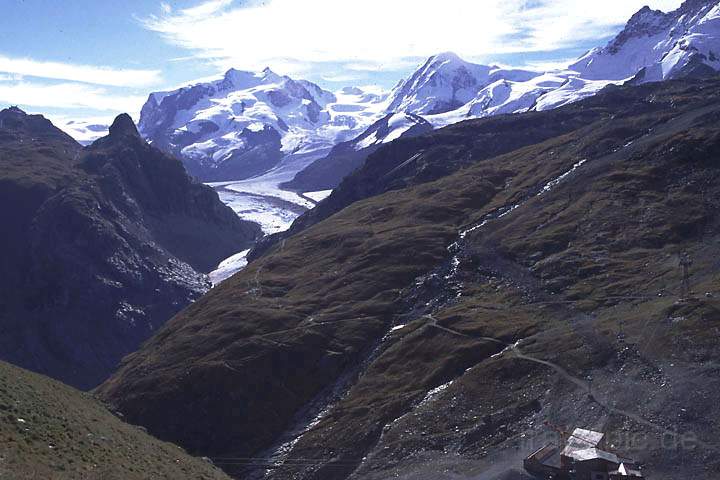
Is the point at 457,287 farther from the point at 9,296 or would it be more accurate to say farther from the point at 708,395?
the point at 9,296

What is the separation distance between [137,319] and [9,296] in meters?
31.1

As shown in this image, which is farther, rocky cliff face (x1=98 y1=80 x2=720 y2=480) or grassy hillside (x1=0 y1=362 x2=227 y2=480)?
rocky cliff face (x1=98 y1=80 x2=720 y2=480)

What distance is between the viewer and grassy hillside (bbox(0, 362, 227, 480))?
43.1 meters

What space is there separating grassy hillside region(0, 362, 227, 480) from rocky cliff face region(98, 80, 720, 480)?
67.0 feet

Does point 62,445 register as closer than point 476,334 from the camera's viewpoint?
Yes

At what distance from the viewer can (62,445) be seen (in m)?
48.6

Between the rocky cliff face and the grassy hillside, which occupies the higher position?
the grassy hillside

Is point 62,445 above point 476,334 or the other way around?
above

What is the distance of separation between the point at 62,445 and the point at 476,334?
53.0 meters

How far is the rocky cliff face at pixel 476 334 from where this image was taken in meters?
67.4

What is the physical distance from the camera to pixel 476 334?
91.5 metres

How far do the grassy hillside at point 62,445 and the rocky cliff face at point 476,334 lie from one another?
67.0 ft

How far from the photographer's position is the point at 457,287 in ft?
363

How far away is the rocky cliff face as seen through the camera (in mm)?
67375
